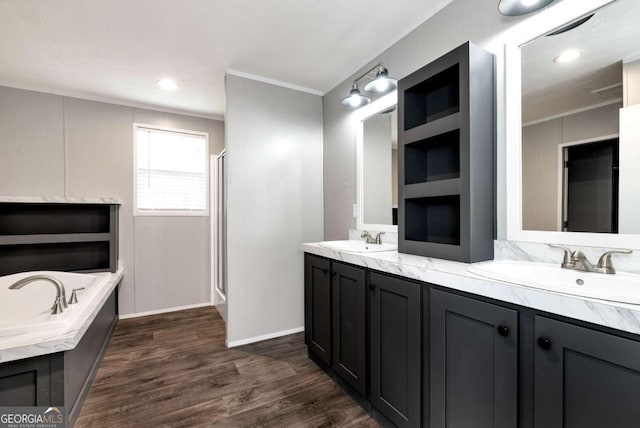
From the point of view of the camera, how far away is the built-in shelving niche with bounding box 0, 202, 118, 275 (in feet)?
9.23

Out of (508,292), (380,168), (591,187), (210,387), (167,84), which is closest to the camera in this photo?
(508,292)

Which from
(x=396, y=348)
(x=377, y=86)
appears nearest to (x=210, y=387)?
(x=396, y=348)

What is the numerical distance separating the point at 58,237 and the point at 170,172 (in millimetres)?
1283

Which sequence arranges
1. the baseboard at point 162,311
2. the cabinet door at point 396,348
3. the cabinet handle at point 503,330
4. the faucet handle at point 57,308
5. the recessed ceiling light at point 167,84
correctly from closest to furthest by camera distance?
the cabinet handle at point 503,330 < the cabinet door at point 396,348 < the faucet handle at point 57,308 < the recessed ceiling light at point 167,84 < the baseboard at point 162,311

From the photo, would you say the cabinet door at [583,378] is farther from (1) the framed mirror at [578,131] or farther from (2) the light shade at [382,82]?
(2) the light shade at [382,82]

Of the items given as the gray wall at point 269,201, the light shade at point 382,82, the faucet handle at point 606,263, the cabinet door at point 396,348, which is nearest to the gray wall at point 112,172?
the gray wall at point 269,201

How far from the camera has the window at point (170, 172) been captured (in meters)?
3.42

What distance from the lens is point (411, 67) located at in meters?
2.04

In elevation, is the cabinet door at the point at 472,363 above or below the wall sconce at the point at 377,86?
below

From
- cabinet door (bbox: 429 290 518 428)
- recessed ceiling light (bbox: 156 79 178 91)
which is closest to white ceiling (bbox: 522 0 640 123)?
cabinet door (bbox: 429 290 518 428)

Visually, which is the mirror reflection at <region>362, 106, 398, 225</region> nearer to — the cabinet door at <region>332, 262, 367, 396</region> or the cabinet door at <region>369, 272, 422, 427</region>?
the cabinet door at <region>332, 262, 367, 396</region>

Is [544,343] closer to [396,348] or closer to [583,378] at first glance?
[583,378]

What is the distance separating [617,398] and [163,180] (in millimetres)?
4000

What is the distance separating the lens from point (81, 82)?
2814 mm
